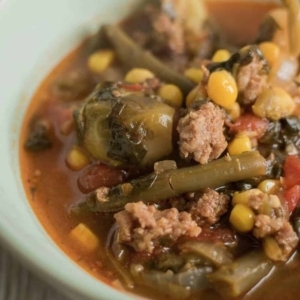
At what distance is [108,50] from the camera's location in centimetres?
446

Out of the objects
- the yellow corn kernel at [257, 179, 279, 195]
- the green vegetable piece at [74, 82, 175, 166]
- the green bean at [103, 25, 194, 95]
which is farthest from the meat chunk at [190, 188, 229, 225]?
the green bean at [103, 25, 194, 95]

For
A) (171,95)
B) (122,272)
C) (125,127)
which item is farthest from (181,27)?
(122,272)

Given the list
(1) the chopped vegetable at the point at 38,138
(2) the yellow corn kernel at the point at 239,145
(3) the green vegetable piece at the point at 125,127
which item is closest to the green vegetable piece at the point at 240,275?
(2) the yellow corn kernel at the point at 239,145

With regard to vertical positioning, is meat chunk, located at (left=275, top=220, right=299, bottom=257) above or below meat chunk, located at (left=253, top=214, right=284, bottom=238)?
below

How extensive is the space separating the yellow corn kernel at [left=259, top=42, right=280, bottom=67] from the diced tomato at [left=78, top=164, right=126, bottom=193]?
1.37 meters

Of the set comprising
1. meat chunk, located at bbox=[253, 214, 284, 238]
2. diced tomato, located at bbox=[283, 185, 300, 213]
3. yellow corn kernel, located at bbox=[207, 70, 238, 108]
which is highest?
yellow corn kernel, located at bbox=[207, 70, 238, 108]

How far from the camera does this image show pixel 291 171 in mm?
A: 3332

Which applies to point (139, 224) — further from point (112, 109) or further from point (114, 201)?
point (112, 109)

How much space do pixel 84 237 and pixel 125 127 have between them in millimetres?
710

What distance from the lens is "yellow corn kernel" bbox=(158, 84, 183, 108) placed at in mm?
3699

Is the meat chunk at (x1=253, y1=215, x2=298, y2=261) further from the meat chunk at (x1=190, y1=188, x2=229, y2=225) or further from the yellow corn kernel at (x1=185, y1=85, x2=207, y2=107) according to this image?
the yellow corn kernel at (x1=185, y1=85, x2=207, y2=107)

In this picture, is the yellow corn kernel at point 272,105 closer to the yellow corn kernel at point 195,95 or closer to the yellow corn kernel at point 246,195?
the yellow corn kernel at point 195,95

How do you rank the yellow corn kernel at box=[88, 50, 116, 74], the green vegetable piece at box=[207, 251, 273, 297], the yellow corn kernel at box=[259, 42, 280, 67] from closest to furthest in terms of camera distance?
1. the green vegetable piece at box=[207, 251, 273, 297]
2. the yellow corn kernel at box=[259, 42, 280, 67]
3. the yellow corn kernel at box=[88, 50, 116, 74]

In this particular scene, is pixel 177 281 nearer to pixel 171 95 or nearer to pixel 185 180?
pixel 185 180
